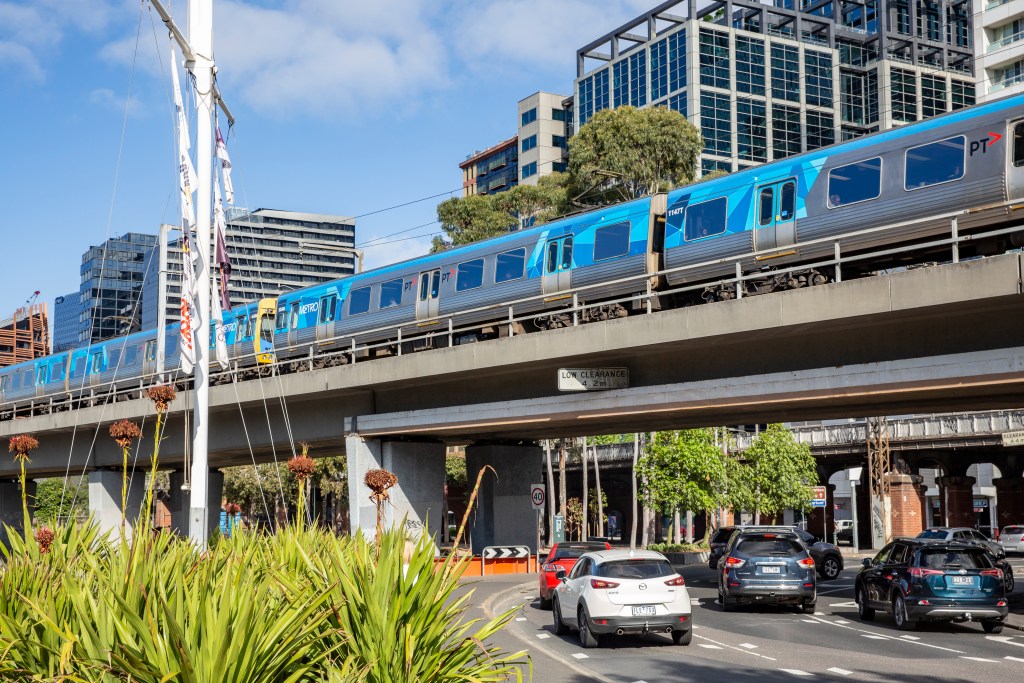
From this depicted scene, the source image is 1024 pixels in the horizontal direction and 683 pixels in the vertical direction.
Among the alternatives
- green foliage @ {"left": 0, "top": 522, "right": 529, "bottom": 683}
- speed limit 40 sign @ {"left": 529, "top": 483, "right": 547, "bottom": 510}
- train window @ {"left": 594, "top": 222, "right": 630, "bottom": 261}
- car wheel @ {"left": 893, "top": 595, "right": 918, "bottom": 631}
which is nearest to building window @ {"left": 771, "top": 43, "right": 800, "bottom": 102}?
speed limit 40 sign @ {"left": 529, "top": 483, "right": 547, "bottom": 510}

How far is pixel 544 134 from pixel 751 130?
26.8m

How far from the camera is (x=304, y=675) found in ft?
25.3

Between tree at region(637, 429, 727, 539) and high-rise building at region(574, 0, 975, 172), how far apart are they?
5857 centimetres

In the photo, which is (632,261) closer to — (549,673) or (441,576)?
(549,673)

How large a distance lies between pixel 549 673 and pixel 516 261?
16882 millimetres

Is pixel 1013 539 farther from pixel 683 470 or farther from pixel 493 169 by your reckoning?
pixel 493 169

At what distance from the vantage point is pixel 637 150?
56469 mm

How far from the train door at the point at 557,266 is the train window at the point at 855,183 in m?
7.43

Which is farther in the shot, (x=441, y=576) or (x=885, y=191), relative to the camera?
(x=885, y=191)

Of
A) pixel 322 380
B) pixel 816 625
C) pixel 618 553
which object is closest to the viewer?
pixel 618 553

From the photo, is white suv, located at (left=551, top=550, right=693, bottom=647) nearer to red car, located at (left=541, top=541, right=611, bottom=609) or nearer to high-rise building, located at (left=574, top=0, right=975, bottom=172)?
red car, located at (left=541, top=541, right=611, bottom=609)

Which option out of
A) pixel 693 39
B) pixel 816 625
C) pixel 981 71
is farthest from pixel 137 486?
pixel 693 39

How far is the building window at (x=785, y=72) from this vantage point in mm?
107875

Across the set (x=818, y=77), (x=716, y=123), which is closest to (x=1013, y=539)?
(x=716, y=123)
